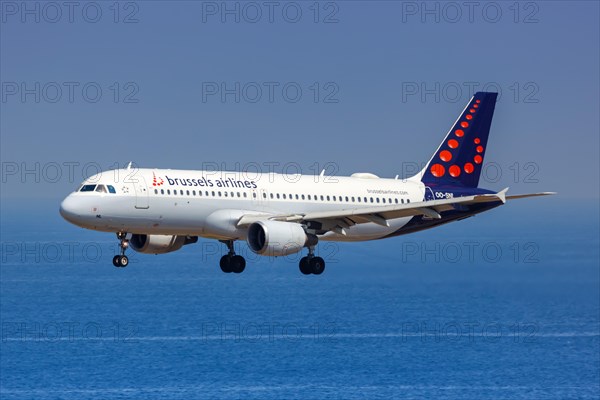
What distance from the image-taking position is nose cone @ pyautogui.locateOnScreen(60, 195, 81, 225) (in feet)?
195

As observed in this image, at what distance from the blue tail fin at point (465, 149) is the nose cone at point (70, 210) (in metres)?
25.5

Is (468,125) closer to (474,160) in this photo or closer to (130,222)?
(474,160)

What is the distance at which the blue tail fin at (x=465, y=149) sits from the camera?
250 ft

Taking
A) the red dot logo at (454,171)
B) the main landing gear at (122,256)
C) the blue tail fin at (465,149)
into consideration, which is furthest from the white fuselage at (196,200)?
the red dot logo at (454,171)

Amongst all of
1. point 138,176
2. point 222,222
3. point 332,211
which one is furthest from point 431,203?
point 138,176

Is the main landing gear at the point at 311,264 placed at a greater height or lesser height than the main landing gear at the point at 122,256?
lesser

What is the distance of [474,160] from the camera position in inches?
→ 3044

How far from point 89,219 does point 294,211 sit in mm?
12842

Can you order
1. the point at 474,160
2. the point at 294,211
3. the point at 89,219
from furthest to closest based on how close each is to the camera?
1. the point at 474,160
2. the point at 294,211
3. the point at 89,219

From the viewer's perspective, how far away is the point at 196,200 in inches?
2453

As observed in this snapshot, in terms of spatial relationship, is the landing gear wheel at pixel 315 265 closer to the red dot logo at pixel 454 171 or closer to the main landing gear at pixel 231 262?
the main landing gear at pixel 231 262

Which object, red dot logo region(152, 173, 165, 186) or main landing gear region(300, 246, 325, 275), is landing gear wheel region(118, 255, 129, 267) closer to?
red dot logo region(152, 173, 165, 186)

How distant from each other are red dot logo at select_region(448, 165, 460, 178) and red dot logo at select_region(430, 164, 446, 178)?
48cm

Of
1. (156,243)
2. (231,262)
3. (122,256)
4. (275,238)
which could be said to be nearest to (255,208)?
(275,238)
